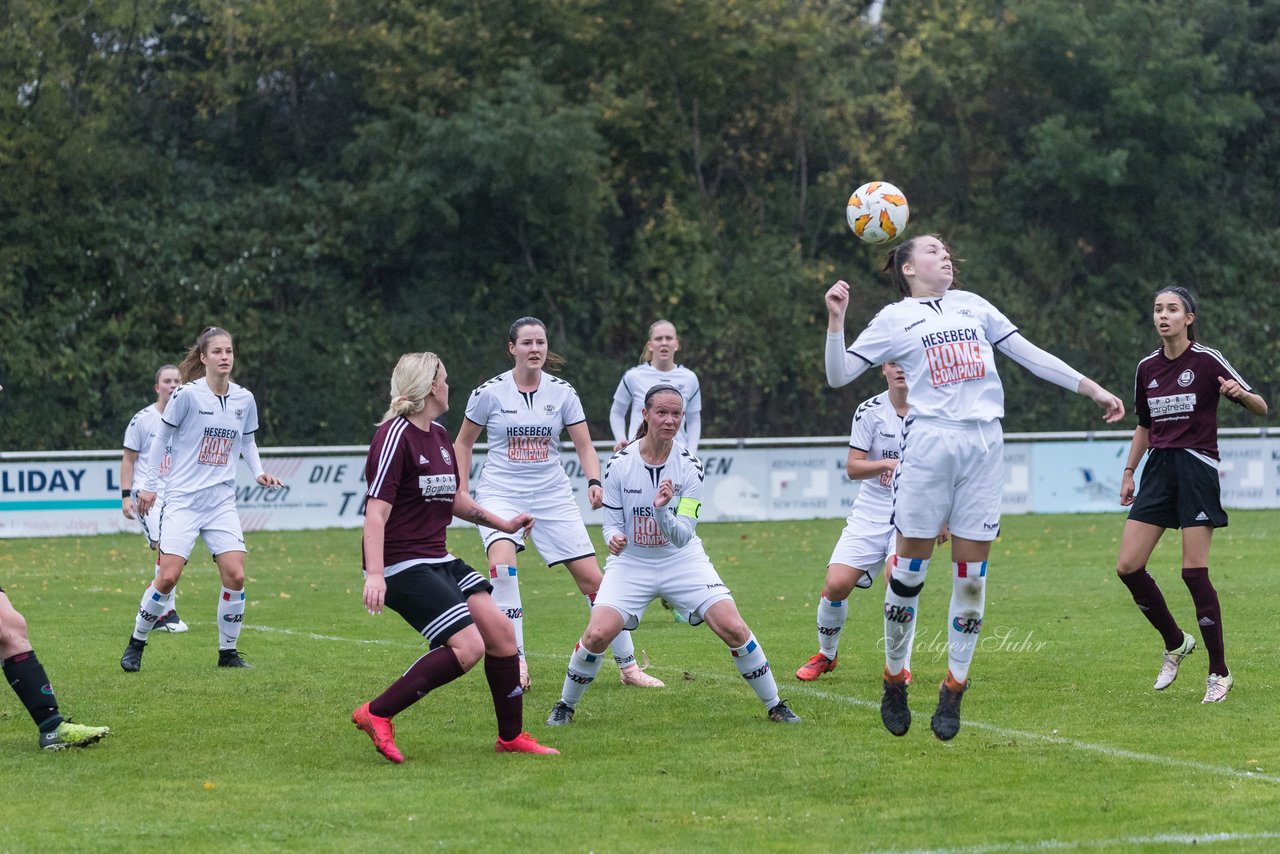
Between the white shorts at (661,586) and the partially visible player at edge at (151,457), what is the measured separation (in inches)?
174

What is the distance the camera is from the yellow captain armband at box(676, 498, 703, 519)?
26.7 feet

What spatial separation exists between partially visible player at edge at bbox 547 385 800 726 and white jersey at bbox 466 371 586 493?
6.10ft

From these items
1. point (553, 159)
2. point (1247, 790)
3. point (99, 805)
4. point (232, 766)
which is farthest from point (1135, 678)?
point (553, 159)

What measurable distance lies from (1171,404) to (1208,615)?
3.88 feet

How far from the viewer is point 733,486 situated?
2439 centimetres

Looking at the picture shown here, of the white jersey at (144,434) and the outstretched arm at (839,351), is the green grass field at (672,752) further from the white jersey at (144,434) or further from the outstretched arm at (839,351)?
the outstretched arm at (839,351)

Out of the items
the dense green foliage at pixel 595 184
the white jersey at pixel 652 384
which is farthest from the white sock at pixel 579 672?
the dense green foliage at pixel 595 184

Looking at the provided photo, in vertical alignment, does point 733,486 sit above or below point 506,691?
below

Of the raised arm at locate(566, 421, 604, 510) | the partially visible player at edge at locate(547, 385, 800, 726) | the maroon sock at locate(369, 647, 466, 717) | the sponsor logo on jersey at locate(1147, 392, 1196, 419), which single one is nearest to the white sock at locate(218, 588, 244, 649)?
the raised arm at locate(566, 421, 604, 510)

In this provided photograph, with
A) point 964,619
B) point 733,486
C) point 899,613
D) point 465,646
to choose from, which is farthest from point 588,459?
point 733,486

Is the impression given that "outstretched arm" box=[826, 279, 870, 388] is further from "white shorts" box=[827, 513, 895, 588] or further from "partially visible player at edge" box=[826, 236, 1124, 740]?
"white shorts" box=[827, 513, 895, 588]

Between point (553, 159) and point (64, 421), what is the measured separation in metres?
9.80

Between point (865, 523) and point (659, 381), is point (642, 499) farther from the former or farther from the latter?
point (659, 381)

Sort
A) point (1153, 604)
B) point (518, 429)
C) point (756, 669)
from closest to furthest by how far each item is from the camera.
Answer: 1. point (756, 669)
2. point (1153, 604)
3. point (518, 429)
